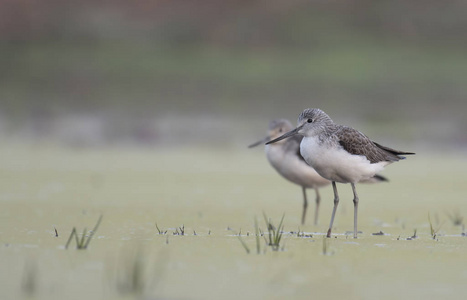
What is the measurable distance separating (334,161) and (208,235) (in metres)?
1.16

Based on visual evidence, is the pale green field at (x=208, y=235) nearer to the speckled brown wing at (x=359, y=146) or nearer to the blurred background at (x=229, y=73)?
the speckled brown wing at (x=359, y=146)

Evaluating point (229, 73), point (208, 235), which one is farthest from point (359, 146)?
point (229, 73)

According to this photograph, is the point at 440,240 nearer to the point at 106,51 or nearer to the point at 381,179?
the point at 381,179

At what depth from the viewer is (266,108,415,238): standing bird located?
6406mm

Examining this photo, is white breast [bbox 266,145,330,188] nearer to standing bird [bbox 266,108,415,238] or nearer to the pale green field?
the pale green field

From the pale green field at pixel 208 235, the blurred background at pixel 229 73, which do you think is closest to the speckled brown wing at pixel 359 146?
the pale green field at pixel 208 235

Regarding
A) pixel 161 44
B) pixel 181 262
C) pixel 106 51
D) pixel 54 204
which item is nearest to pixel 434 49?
pixel 161 44

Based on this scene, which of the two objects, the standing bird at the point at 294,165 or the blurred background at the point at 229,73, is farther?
the blurred background at the point at 229,73

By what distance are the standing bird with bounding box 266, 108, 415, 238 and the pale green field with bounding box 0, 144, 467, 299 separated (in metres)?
0.54

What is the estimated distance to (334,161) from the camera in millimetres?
6371

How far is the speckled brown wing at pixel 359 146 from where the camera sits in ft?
21.3

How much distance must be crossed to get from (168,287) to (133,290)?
0.21 metres

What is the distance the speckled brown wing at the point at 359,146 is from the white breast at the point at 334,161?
5 cm

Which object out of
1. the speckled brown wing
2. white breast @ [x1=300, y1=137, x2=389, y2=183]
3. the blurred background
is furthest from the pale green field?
the blurred background
